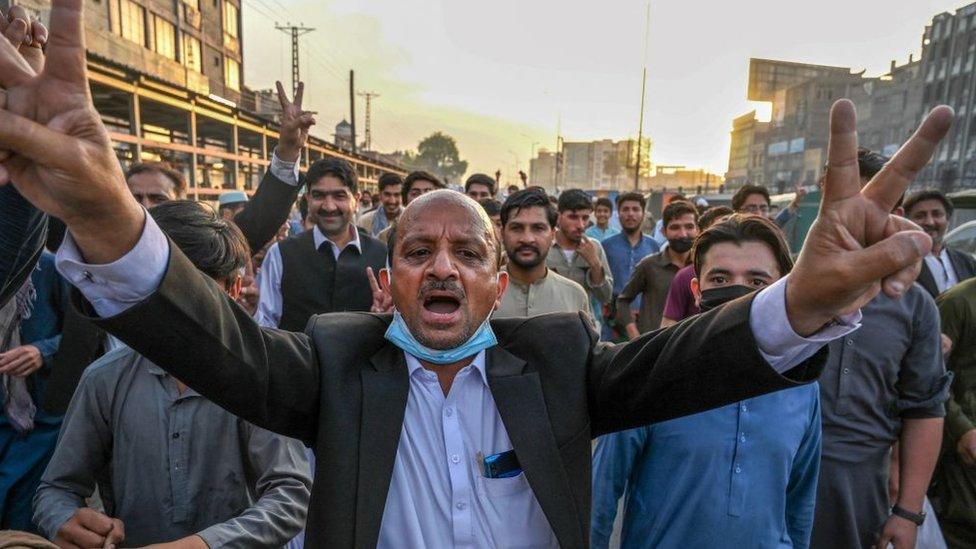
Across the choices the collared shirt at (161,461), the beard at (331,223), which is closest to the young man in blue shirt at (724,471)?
the collared shirt at (161,461)

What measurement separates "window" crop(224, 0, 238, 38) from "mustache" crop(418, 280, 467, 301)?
146ft

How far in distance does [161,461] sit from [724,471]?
1764 millimetres

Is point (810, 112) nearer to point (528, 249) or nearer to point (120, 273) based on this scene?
point (528, 249)

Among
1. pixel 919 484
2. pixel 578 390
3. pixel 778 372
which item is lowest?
pixel 919 484

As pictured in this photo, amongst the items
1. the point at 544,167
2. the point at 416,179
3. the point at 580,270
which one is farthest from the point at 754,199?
the point at 544,167

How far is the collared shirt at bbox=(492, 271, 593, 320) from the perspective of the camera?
11.6 feet

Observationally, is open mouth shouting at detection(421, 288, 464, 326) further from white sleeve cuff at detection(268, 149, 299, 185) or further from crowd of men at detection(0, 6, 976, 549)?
white sleeve cuff at detection(268, 149, 299, 185)

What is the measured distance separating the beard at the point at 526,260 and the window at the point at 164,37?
34476 millimetres

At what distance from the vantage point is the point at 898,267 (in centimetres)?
102

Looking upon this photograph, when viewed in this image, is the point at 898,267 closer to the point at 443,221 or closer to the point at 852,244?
the point at 852,244

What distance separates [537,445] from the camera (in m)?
1.33

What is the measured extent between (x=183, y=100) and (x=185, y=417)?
11.4 meters

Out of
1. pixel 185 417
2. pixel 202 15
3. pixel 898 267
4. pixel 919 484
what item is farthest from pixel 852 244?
pixel 202 15

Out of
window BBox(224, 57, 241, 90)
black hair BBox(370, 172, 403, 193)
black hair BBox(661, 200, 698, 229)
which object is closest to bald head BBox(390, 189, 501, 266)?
black hair BBox(661, 200, 698, 229)
